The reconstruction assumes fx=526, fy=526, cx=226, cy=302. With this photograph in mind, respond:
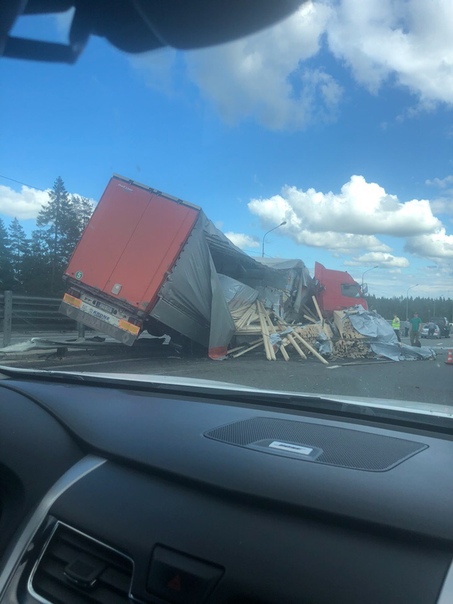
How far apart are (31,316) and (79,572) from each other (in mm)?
9355

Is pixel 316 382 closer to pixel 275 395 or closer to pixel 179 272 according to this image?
pixel 179 272

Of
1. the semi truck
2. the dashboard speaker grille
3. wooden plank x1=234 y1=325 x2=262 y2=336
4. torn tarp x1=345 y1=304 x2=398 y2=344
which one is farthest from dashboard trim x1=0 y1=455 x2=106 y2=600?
torn tarp x1=345 y1=304 x2=398 y2=344

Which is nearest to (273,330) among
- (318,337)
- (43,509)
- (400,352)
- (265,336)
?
(265,336)

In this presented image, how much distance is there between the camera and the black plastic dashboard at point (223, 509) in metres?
1.54

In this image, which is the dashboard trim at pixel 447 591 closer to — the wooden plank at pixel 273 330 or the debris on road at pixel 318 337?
the debris on road at pixel 318 337

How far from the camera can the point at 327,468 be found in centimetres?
195

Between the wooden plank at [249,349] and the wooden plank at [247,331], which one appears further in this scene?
the wooden plank at [247,331]

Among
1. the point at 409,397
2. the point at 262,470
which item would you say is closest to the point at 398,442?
the point at 262,470

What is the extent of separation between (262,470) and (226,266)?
1193 centimetres

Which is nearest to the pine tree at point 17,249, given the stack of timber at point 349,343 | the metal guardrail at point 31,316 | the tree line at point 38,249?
the tree line at point 38,249

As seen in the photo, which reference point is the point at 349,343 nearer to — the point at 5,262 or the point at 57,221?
the point at 57,221

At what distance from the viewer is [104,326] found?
11.3 m

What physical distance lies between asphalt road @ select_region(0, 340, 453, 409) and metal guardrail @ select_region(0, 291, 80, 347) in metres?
1.10

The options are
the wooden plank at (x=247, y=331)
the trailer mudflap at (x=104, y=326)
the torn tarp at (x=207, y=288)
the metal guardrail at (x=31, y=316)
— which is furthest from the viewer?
the wooden plank at (x=247, y=331)
